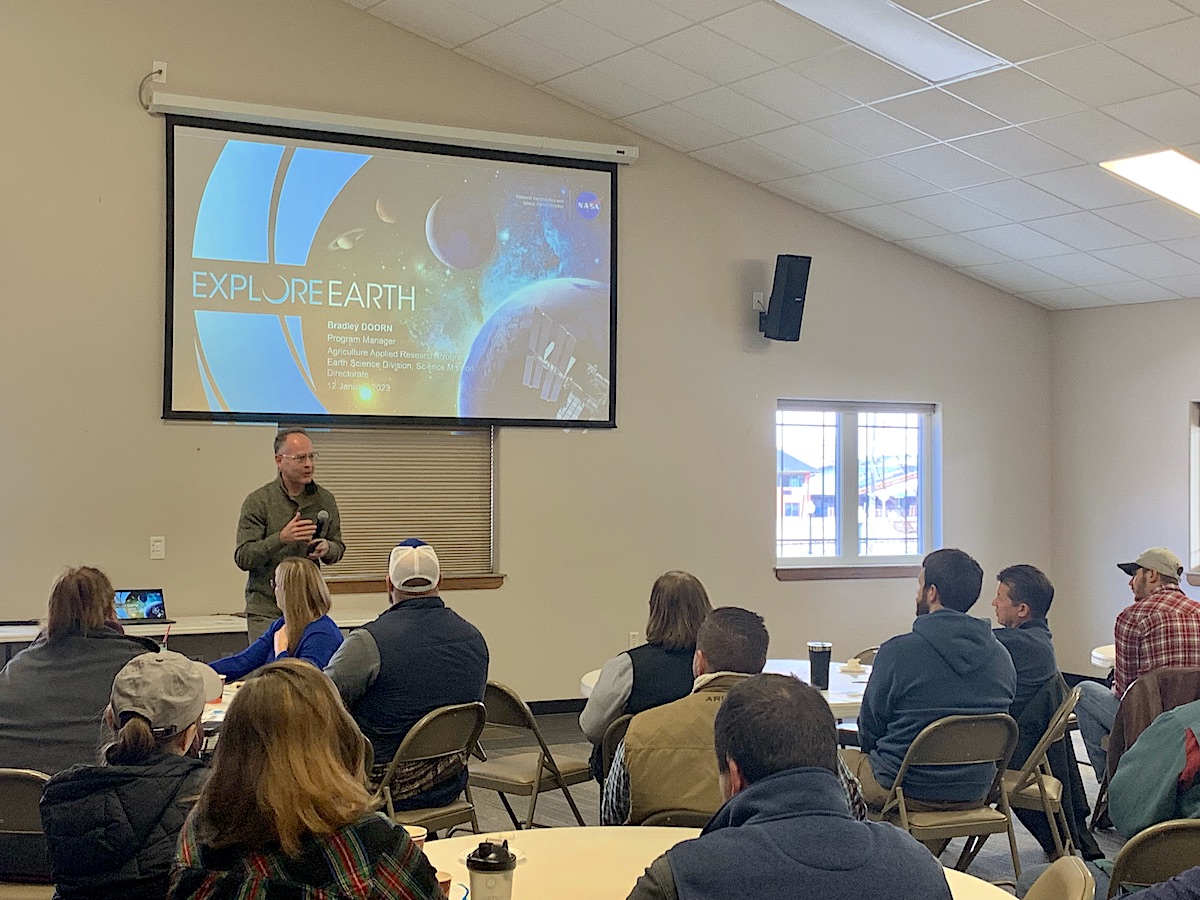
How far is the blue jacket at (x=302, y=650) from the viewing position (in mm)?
3990

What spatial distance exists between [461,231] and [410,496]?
155 cm

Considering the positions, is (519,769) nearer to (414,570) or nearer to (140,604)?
(414,570)

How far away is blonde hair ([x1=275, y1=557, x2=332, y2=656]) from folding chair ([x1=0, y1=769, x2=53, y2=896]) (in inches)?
48.3

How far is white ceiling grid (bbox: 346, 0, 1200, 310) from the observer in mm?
5195

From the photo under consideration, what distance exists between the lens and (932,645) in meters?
3.89

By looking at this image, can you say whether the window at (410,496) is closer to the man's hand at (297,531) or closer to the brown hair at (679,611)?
the man's hand at (297,531)

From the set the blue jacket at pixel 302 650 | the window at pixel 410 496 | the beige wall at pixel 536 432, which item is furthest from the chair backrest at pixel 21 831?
the window at pixel 410 496

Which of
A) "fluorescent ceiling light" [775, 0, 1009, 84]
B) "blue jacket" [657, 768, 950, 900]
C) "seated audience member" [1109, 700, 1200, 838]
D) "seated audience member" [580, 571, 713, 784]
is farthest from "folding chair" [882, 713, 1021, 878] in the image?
"fluorescent ceiling light" [775, 0, 1009, 84]

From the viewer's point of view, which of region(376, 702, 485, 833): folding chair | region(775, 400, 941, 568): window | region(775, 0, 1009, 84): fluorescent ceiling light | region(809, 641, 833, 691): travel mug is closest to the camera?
region(376, 702, 485, 833): folding chair

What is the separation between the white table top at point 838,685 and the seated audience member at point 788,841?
84.0 inches

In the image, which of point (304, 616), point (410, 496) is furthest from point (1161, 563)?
point (410, 496)

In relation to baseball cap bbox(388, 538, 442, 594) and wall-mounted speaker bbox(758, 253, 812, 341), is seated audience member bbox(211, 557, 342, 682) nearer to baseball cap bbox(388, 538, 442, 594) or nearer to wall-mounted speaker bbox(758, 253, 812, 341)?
baseball cap bbox(388, 538, 442, 594)

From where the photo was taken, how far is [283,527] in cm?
530

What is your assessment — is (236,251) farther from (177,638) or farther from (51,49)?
(177,638)
